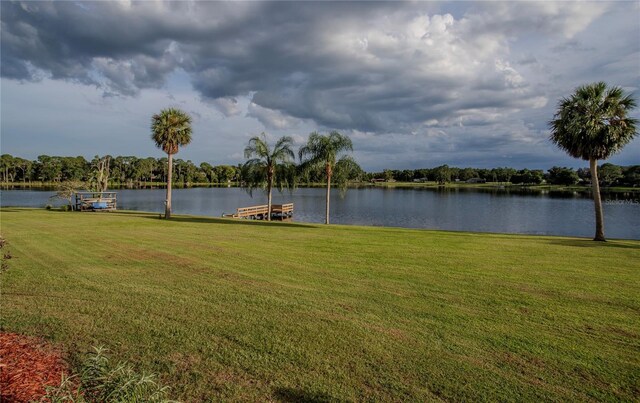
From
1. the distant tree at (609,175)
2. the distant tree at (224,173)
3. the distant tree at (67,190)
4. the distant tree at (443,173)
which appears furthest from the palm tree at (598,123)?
the distant tree at (443,173)

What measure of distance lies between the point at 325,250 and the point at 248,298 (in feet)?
20.3

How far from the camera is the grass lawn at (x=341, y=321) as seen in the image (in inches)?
174

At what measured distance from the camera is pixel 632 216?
47.0 meters

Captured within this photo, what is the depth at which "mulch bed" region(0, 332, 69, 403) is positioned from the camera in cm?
373

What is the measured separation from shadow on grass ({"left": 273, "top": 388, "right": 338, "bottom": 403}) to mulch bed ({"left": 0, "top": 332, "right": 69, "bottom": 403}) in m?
2.24

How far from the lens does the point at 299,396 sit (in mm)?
4055

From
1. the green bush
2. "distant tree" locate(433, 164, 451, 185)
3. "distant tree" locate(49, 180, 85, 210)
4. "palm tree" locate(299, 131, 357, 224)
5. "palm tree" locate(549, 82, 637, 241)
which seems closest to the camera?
the green bush

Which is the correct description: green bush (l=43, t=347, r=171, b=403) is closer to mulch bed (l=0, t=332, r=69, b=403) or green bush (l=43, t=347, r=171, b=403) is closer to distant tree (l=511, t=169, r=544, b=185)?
mulch bed (l=0, t=332, r=69, b=403)

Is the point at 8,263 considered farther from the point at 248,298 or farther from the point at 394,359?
the point at 394,359

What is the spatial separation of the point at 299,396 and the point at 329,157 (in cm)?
2453

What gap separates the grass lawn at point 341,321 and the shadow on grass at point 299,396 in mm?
13

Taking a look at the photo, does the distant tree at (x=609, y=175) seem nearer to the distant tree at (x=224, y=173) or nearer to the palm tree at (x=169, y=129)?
the distant tree at (x=224, y=173)

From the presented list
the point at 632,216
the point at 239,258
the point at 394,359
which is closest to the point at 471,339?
the point at 394,359

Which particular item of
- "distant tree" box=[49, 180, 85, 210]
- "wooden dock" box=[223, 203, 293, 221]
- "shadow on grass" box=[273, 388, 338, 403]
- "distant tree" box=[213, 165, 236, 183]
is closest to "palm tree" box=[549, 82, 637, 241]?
"shadow on grass" box=[273, 388, 338, 403]
